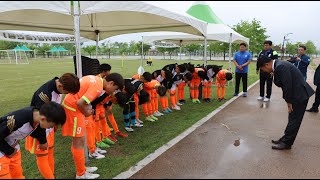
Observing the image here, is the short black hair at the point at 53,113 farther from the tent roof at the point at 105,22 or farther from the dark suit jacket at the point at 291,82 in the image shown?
the dark suit jacket at the point at 291,82

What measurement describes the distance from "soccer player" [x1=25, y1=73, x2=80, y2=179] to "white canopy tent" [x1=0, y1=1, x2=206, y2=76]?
89 centimetres

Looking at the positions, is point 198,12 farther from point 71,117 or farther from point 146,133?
point 71,117

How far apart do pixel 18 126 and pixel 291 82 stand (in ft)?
14.2

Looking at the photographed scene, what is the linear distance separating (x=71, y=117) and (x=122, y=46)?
8934 centimetres

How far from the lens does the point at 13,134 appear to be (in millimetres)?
3023

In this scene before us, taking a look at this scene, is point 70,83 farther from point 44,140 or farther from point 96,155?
point 96,155

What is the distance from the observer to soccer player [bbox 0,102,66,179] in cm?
267

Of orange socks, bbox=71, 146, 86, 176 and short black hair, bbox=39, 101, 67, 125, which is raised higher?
short black hair, bbox=39, 101, 67, 125

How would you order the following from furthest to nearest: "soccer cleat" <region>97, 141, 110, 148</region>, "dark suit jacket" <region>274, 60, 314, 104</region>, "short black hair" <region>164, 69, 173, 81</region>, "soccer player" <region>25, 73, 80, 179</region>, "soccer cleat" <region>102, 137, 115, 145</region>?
"short black hair" <region>164, 69, 173, 81</region>, "soccer cleat" <region>102, 137, 115, 145</region>, "soccer cleat" <region>97, 141, 110, 148</region>, "dark suit jacket" <region>274, 60, 314, 104</region>, "soccer player" <region>25, 73, 80, 179</region>

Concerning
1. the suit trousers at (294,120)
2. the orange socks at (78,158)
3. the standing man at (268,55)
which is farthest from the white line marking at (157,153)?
the standing man at (268,55)

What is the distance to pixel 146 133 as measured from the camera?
5805 mm

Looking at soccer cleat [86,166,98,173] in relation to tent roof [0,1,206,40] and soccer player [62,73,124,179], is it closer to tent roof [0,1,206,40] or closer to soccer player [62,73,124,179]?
soccer player [62,73,124,179]

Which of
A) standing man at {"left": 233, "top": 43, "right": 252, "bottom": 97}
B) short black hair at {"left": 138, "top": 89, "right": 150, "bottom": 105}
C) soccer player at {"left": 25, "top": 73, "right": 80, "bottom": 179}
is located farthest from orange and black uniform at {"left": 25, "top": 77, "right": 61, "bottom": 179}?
standing man at {"left": 233, "top": 43, "right": 252, "bottom": 97}

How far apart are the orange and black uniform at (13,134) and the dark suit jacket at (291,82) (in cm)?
400
